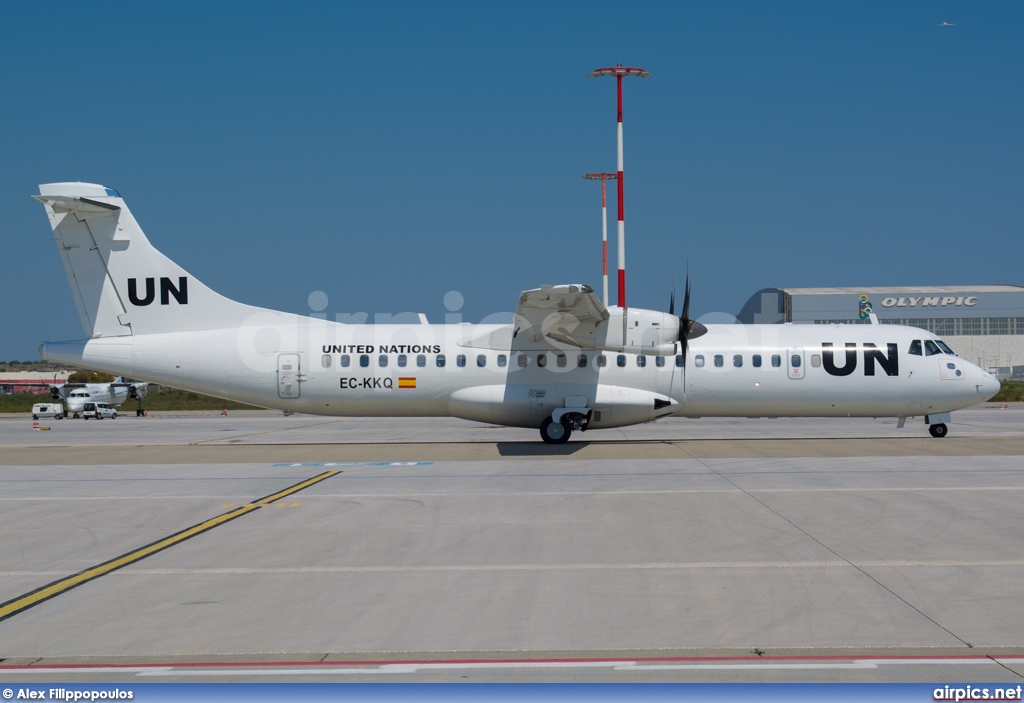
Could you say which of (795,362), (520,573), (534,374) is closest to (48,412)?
(534,374)

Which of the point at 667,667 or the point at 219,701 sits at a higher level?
the point at 219,701

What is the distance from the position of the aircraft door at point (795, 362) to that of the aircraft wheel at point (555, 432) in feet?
20.3

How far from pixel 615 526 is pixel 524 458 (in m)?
8.56

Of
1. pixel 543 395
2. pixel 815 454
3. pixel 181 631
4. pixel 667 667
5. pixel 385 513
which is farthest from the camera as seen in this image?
pixel 543 395

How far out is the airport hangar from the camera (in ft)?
315

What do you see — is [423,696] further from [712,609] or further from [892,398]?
[892,398]

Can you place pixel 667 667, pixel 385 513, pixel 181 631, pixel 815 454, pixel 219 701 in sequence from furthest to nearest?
pixel 815 454 < pixel 385 513 < pixel 181 631 < pixel 667 667 < pixel 219 701

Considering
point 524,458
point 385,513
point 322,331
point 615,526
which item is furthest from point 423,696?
point 322,331

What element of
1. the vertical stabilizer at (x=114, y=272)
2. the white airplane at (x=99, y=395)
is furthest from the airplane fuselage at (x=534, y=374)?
the white airplane at (x=99, y=395)

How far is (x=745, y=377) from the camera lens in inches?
895

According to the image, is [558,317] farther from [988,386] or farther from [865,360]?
[988,386]

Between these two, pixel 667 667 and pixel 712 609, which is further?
pixel 712 609

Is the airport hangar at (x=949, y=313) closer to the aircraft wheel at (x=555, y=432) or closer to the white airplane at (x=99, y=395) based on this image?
the white airplane at (x=99, y=395)

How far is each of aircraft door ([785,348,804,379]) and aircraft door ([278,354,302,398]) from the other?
1313 centimetres
